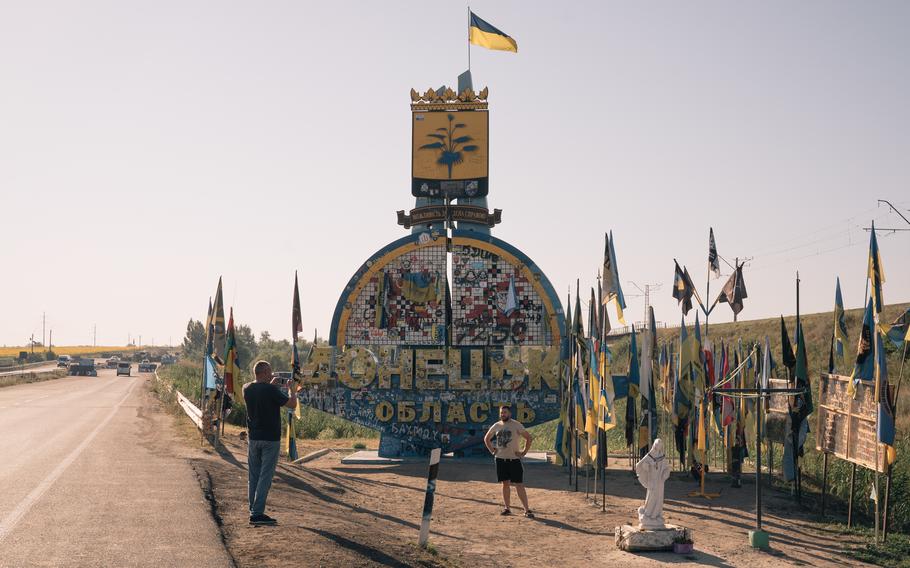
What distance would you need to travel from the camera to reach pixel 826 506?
1888 cm

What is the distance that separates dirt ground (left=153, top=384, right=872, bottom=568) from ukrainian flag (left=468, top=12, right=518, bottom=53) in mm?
14342

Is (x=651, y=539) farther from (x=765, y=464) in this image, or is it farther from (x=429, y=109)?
(x=429, y=109)

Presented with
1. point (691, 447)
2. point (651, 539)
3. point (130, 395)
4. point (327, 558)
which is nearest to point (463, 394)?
point (691, 447)

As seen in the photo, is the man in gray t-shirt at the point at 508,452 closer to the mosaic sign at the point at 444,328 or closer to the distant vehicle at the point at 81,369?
the mosaic sign at the point at 444,328

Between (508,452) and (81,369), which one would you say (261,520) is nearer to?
(508,452)

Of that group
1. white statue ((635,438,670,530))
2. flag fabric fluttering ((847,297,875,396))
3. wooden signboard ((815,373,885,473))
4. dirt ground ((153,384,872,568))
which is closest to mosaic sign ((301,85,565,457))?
dirt ground ((153,384,872,568))

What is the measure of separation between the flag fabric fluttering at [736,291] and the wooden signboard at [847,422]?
461 centimetres

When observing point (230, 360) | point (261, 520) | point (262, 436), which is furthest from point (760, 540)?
point (230, 360)

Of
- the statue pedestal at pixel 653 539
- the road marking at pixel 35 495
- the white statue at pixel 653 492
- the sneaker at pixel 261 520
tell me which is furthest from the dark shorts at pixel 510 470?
the road marking at pixel 35 495

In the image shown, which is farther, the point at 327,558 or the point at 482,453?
the point at 482,453

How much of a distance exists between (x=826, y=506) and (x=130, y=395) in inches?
1450

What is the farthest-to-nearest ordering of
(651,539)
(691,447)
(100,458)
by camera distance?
(691,447) < (100,458) < (651,539)

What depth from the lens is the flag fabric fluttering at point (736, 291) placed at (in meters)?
22.2

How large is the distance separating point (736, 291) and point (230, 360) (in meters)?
13.8
